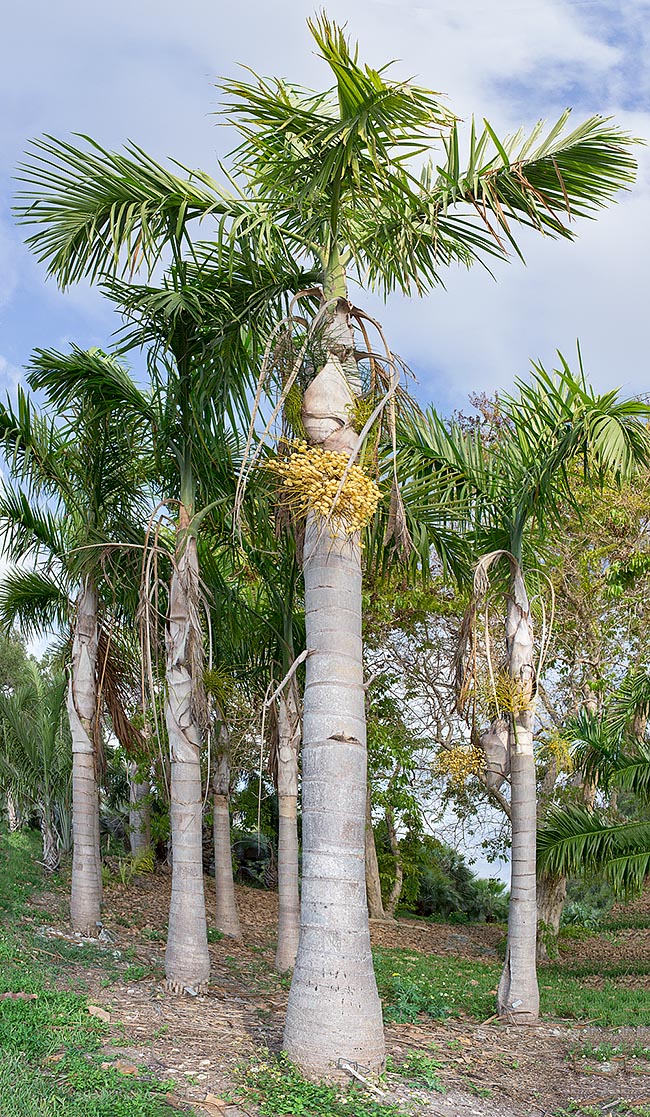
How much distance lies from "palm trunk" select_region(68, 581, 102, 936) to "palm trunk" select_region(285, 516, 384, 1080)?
5.26m

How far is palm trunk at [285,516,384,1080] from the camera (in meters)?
5.74

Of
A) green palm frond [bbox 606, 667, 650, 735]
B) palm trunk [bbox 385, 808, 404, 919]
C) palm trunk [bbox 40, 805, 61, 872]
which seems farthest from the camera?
palm trunk [bbox 385, 808, 404, 919]

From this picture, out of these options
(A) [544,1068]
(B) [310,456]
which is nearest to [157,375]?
(B) [310,456]

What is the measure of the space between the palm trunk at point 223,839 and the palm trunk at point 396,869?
547 centimetres

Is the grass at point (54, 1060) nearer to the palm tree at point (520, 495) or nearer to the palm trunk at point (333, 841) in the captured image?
the palm trunk at point (333, 841)

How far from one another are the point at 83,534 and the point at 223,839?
4.89 meters

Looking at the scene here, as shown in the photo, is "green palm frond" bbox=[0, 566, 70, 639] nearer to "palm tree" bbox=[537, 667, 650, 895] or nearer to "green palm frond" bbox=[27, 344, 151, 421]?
"green palm frond" bbox=[27, 344, 151, 421]

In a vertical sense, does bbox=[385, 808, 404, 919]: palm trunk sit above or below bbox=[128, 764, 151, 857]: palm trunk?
below

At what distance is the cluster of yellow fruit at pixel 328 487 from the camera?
6.32m

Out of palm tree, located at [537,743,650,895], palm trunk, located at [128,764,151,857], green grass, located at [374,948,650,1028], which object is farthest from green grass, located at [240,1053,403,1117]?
palm trunk, located at [128,764,151,857]

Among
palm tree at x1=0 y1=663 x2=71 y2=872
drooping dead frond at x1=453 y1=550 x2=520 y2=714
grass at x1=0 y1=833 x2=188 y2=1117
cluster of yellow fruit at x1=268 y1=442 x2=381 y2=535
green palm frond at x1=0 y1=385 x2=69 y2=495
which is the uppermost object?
green palm frond at x1=0 y1=385 x2=69 y2=495

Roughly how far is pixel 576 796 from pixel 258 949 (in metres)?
5.89

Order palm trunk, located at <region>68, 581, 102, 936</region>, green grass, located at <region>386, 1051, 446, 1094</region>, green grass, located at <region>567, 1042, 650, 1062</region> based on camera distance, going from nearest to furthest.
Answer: green grass, located at <region>386, 1051, 446, 1094</region>
green grass, located at <region>567, 1042, 650, 1062</region>
palm trunk, located at <region>68, 581, 102, 936</region>

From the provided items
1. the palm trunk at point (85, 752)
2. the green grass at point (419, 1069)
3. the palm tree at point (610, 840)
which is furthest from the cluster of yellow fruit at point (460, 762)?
the palm trunk at point (85, 752)
